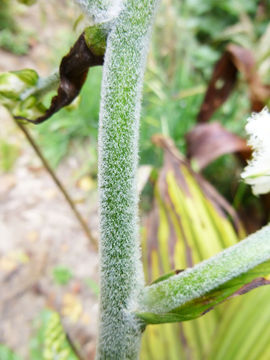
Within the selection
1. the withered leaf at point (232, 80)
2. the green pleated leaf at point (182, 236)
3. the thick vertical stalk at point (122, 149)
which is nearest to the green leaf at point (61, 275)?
the green pleated leaf at point (182, 236)

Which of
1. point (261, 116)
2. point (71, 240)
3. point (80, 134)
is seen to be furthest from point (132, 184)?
point (80, 134)

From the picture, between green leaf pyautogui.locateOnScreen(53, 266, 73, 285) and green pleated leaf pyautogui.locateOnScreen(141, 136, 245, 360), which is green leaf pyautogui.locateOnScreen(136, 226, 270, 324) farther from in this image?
green leaf pyautogui.locateOnScreen(53, 266, 73, 285)

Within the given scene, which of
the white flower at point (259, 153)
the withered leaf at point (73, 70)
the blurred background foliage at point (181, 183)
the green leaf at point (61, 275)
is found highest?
the withered leaf at point (73, 70)

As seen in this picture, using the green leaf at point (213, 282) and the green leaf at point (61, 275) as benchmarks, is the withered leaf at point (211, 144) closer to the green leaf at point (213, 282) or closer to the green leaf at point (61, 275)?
the green leaf at point (61, 275)

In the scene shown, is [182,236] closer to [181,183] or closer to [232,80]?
[181,183]

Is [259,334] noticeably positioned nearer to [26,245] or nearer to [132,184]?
[132,184]

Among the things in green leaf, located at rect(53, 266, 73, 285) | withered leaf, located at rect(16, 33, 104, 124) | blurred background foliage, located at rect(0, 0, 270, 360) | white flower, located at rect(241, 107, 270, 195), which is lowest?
green leaf, located at rect(53, 266, 73, 285)

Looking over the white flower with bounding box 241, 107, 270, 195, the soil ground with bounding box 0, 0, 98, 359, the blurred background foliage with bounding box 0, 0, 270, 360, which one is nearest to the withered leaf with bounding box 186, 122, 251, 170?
the blurred background foliage with bounding box 0, 0, 270, 360
